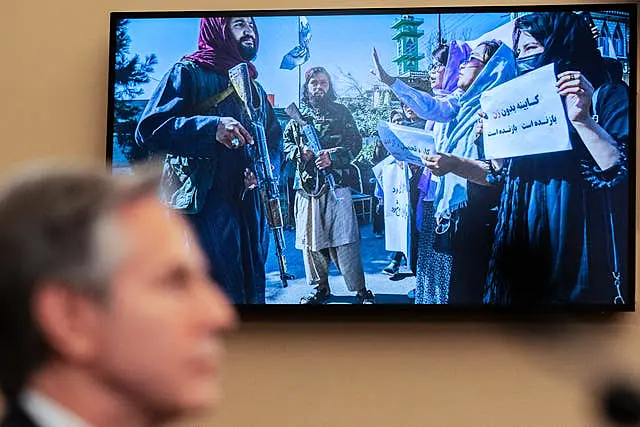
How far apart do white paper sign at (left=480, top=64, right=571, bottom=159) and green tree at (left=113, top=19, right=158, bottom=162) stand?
1049mm

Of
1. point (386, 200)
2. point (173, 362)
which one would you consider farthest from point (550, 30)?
point (173, 362)

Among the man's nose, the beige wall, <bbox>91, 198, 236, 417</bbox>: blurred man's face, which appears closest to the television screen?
the man's nose

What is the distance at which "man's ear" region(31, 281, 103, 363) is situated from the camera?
789mm

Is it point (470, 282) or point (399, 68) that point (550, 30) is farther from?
point (470, 282)

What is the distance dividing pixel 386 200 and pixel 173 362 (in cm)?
237

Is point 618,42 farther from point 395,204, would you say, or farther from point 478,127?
point 395,204

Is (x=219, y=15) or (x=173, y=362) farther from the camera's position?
(x=219, y=15)

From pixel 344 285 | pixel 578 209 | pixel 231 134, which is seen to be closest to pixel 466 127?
pixel 578 209

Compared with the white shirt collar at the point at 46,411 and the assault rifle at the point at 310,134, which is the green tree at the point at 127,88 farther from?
the white shirt collar at the point at 46,411

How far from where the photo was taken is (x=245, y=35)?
10.7ft

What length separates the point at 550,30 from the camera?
314cm

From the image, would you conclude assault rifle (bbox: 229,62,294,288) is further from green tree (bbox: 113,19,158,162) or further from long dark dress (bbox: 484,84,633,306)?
long dark dress (bbox: 484,84,633,306)

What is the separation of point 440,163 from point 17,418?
248cm

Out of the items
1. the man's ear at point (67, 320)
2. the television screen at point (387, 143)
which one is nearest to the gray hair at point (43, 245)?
the man's ear at point (67, 320)
